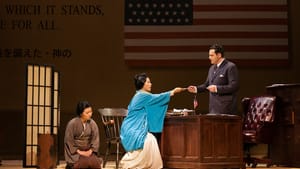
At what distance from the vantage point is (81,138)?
6.53m

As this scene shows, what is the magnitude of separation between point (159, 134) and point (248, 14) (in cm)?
478

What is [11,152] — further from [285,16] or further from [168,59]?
[285,16]

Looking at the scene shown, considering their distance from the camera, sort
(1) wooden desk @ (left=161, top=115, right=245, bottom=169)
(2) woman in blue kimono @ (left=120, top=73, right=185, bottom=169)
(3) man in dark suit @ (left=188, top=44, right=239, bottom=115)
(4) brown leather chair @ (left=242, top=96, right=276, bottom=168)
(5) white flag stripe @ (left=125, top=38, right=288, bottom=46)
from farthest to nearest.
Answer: (5) white flag stripe @ (left=125, top=38, right=288, bottom=46) < (4) brown leather chair @ (left=242, top=96, right=276, bottom=168) < (3) man in dark suit @ (left=188, top=44, right=239, bottom=115) < (2) woman in blue kimono @ (left=120, top=73, right=185, bottom=169) < (1) wooden desk @ (left=161, top=115, right=245, bottom=169)

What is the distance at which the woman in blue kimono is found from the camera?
6164 mm

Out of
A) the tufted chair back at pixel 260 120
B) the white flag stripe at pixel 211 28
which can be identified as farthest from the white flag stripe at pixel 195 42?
the tufted chair back at pixel 260 120

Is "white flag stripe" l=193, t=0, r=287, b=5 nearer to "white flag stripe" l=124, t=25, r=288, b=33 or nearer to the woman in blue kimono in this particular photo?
"white flag stripe" l=124, t=25, r=288, b=33

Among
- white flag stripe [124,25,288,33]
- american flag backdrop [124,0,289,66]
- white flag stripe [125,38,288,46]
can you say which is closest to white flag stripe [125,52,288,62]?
american flag backdrop [124,0,289,66]

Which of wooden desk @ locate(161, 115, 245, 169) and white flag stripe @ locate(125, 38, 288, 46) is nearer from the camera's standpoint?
wooden desk @ locate(161, 115, 245, 169)

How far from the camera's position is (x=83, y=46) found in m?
10.5

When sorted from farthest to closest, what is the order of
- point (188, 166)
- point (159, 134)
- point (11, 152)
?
point (11, 152), point (159, 134), point (188, 166)

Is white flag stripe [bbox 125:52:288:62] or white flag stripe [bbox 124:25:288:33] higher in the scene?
white flag stripe [bbox 124:25:288:33]

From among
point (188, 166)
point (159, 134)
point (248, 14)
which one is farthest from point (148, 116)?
point (248, 14)

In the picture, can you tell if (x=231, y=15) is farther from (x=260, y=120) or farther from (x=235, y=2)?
(x=260, y=120)

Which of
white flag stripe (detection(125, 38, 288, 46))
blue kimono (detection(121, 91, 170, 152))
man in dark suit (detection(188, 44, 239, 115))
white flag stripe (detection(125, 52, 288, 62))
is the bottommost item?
blue kimono (detection(121, 91, 170, 152))
